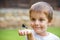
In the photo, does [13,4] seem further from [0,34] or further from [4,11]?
[0,34]

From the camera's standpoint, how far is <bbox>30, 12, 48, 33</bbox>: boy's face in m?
1.80

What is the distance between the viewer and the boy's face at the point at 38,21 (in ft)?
5.90

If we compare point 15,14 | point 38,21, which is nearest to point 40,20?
point 38,21

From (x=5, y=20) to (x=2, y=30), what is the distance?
1.68 ft

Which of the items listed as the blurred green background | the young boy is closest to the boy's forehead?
the young boy

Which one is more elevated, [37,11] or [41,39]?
[37,11]

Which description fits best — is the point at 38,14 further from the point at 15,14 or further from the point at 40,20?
the point at 15,14

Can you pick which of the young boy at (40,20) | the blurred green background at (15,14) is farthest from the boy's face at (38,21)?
the blurred green background at (15,14)

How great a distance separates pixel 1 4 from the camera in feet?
22.3

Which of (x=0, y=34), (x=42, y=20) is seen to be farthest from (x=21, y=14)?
(x=42, y=20)

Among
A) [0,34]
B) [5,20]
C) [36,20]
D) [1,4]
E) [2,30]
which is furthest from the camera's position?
[1,4]

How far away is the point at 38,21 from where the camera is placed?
1.79 metres

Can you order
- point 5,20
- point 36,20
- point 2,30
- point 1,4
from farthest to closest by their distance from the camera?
point 1,4 < point 5,20 < point 2,30 < point 36,20

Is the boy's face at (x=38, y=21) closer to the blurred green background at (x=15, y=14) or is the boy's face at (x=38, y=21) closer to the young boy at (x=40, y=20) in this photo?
the young boy at (x=40, y=20)
